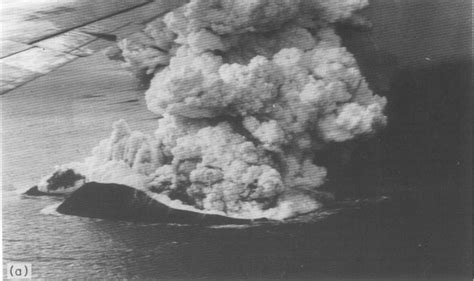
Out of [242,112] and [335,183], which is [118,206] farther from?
[335,183]

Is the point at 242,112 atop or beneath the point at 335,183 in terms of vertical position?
atop

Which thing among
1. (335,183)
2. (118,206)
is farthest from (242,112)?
(118,206)

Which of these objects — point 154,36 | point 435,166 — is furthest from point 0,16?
point 435,166

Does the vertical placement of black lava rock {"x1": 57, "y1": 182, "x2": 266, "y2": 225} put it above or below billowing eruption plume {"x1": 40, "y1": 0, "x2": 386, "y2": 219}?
below
